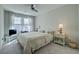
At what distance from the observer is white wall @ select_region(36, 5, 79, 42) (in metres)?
2.11

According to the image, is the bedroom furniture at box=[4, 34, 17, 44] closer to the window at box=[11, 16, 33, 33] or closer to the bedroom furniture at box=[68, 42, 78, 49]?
the window at box=[11, 16, 33, 33]

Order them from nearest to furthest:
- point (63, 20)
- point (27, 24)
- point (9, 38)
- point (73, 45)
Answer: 1. point (9, 38)
2. point (27, 24)
3. point (73, 45)
4. point (63, 20)

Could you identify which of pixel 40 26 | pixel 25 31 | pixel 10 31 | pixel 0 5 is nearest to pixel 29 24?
pixel 25 31

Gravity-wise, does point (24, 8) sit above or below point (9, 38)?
above

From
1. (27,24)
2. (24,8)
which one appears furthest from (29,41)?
(24,8)

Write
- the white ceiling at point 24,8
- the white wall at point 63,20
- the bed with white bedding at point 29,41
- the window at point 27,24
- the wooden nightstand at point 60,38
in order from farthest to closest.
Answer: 1. the wooden nightstand at point 60,38
2. the white wall at point 63,20
3. the bed with white bedding at point 29,41
4. the window at point 27,24
5. the white ceiling at point 24,8

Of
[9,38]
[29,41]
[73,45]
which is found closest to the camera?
[9,38]

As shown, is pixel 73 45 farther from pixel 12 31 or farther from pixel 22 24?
pixel 12 31

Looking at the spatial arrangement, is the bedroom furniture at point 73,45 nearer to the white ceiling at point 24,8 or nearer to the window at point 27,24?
the white ceiling at point 24,8

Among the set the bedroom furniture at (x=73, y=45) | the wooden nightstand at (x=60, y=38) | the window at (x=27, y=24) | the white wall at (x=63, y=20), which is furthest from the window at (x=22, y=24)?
the bedroom furniture at (x=73, y=45)

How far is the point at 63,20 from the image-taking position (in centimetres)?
230

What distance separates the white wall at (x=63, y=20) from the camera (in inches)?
83.0

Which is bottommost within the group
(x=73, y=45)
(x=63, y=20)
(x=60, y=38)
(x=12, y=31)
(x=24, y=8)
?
(x=73, y=45)

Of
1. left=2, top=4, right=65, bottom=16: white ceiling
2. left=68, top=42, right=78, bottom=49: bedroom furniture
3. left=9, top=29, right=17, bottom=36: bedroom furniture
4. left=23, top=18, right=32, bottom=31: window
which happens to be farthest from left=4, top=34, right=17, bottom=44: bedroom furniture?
left=68, top=42, right=78, bottom=49: bedroom furniture
